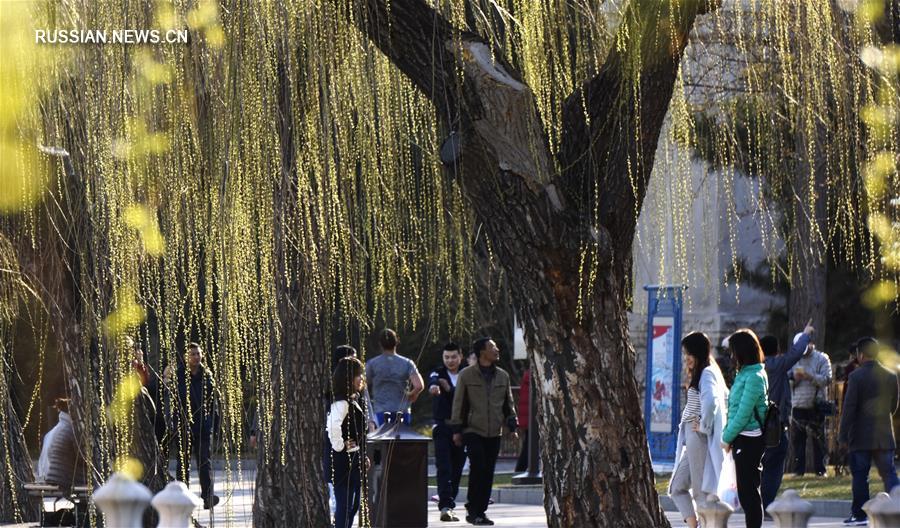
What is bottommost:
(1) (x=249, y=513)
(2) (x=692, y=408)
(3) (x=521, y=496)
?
(3) (x=521, y=496)

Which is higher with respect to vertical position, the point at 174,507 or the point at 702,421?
the point at 174,507

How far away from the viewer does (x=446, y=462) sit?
55.0ft

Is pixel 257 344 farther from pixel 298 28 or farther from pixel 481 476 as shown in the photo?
pixel 481 476

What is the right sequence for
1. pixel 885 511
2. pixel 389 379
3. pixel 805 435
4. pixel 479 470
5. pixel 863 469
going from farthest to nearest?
pixel 805 435, pixel 389 379, pixel 479 470, pixel 863 469, pixel 885 511

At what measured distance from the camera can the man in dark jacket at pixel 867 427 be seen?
15203mm

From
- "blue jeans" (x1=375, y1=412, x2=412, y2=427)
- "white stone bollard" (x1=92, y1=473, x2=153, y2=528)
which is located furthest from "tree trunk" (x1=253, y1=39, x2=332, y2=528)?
"white stone bollard" (x1=92, y1=473, x2=153, y2=528)

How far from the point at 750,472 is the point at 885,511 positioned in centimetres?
740

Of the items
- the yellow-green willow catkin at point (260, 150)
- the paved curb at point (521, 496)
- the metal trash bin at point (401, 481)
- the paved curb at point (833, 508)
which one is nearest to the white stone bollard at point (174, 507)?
the yellow-green willow catkin at point (260, 150)

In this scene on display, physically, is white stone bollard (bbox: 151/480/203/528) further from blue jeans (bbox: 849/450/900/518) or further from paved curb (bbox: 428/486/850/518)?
paved curb (bbox: 428/486/850/518)

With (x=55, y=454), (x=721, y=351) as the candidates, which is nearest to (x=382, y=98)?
(x=55, y=454)

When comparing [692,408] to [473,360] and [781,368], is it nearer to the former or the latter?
[781,368]

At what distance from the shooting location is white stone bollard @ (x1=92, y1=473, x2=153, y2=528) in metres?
4.53

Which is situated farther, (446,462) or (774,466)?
(446,462)

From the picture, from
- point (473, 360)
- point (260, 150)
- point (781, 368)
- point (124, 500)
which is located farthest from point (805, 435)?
point (124, 500)
